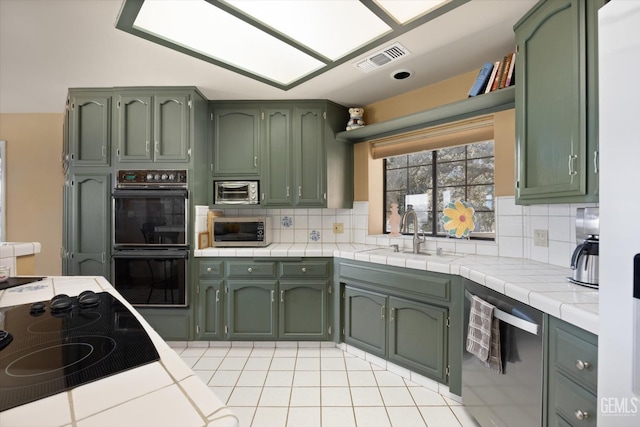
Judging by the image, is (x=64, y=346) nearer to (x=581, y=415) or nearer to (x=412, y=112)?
(x=581, y=415)

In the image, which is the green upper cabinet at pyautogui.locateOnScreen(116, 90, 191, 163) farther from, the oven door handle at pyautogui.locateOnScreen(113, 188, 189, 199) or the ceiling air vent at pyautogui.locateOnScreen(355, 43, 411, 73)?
the ceiling air vent at pyautogui.locateOnScreen(355, 43, 411, 73)

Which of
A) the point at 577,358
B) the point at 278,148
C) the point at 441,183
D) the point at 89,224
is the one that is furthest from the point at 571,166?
the point at 89,224

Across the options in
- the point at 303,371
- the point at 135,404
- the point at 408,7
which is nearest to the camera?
the point at 135,404

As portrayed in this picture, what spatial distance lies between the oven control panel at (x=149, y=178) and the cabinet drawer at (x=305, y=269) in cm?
116

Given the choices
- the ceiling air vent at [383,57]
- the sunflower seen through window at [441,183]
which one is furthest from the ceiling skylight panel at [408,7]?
the sunflower seen through window at [441,183]

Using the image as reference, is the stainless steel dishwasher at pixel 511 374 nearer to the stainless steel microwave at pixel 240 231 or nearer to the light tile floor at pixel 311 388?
the light tile floor at pixel 311 388

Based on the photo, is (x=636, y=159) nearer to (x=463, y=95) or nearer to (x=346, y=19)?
(x=346, y=19)

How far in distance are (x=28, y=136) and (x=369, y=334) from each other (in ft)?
14.4

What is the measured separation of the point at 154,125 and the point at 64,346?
90.4 inches

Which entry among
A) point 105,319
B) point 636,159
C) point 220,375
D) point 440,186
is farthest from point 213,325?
point 636,159

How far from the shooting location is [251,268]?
8.32 ft

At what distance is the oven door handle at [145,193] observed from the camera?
2.46m

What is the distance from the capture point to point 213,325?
100 inches

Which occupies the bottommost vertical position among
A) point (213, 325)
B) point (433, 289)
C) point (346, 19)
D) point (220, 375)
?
point (220, 375)
